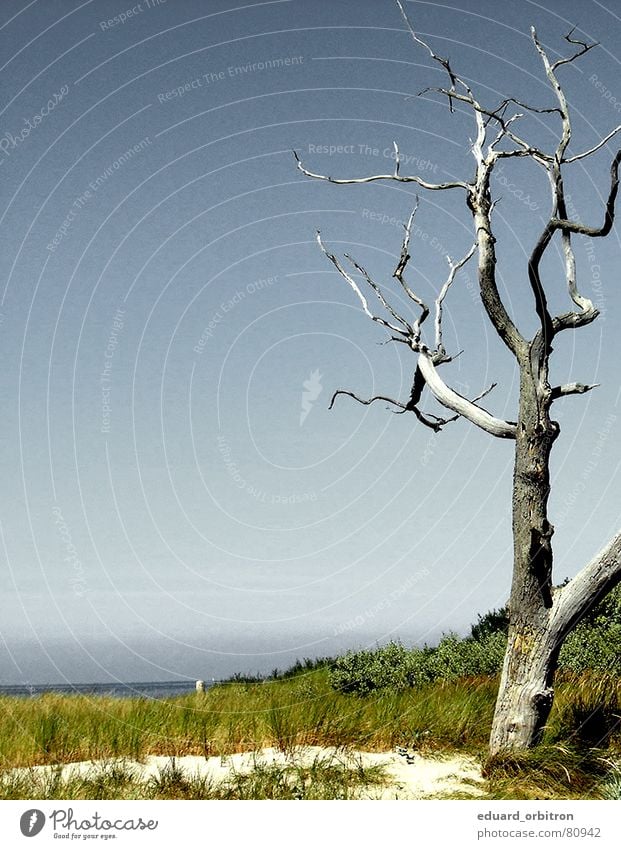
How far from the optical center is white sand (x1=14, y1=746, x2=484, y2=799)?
7.47 m

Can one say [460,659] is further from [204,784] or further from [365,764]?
[204,784]

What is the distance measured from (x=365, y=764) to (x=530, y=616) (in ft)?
7.33

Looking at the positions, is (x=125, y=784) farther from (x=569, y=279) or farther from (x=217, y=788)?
(x=569, y=279)

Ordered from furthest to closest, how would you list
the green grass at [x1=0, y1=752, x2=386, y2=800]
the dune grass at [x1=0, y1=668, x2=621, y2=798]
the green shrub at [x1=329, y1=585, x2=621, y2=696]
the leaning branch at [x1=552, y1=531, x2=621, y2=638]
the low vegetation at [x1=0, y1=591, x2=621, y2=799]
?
the green shrub at [x1=329, y1=585, x2=621, y2=696] → the leaning branch at [x1=552, y1=531, x2=621, y2=638] → the dune grass at [x1=0, y1=668, x2=621, y2=798] → the low vegetation at [x1=0, y1=591, x2=621, y2=799] → the green grass at [x1=0, y1=752, x2=386, y2=800]

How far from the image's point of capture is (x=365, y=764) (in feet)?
27.0

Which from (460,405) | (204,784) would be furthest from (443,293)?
(204,784)

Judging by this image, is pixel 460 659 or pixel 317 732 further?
pixel 460 659

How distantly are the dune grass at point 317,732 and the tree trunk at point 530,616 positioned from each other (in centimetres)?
32

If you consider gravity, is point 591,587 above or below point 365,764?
above

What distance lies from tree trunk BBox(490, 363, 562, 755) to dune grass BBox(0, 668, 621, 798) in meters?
0.32

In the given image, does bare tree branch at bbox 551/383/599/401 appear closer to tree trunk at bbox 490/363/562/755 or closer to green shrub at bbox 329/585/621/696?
Answer: tree trunk at bbox 490/363/562/755

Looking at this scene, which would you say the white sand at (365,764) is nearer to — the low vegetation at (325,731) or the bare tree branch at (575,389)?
the low vegetation at (325,731)

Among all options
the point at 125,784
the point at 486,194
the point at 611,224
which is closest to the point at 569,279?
the point at 611,224

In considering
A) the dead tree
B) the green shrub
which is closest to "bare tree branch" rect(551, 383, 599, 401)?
the dead tree
